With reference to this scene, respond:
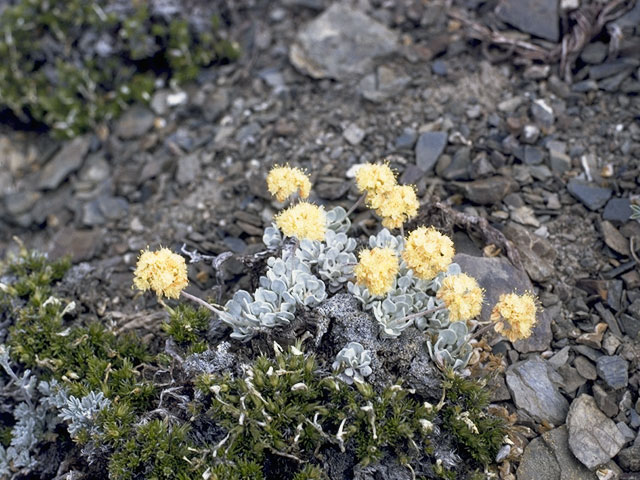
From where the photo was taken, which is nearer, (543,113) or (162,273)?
(162,273)

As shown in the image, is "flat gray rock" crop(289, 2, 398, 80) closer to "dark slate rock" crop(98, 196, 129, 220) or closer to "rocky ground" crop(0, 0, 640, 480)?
"rocky ground" crop(0, 0, 640, 480)

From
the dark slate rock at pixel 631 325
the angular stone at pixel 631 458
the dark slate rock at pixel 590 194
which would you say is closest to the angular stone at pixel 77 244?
the dark slate rock at pixel 590 194

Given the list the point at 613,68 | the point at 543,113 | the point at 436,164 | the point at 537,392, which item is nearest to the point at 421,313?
the point at 537,392

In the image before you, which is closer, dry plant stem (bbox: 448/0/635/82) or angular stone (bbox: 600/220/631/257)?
angular stone (bbox: 600/220/631/257)

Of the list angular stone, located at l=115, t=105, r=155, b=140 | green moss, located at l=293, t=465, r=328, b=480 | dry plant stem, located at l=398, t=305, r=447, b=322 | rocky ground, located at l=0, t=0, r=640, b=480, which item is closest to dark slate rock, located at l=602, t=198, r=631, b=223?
rocky ground, located at l=0, t=0, r=640, b=480

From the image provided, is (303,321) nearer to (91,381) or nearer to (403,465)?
(403,465)

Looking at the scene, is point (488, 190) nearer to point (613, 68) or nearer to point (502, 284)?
point (502, 284)

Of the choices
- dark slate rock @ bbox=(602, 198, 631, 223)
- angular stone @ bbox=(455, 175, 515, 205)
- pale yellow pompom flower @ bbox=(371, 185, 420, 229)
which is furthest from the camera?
angular stone @ bbox=(455, 175, 515, 205)
